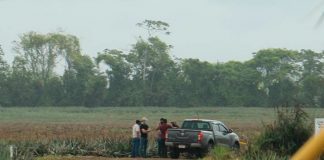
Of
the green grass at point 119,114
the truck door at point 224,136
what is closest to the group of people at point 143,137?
the truck door at point 224,136

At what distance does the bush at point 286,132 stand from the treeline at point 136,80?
71.7 m

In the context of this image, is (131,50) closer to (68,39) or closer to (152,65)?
(152,65)

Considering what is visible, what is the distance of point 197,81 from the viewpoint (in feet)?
324

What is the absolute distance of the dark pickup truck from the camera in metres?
27.0

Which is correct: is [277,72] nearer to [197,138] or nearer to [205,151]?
[205,151]

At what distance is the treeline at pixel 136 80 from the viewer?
96.2 m

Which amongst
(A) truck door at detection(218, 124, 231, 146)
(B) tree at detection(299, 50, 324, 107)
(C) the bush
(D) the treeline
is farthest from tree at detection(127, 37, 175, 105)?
(C) the bush

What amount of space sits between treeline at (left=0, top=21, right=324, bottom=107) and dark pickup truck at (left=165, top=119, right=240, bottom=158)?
64.8m

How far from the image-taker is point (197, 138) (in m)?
26.9

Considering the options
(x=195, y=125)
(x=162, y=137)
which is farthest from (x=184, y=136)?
(x=195, y=125)

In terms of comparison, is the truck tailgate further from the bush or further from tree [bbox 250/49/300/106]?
tree [bbox 250/49/300/106]

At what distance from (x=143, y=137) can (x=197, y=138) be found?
2.00 meters

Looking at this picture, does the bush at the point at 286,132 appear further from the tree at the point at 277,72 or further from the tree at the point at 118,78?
the tree at the point at 118,78

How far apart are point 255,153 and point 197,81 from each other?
79.3 m
